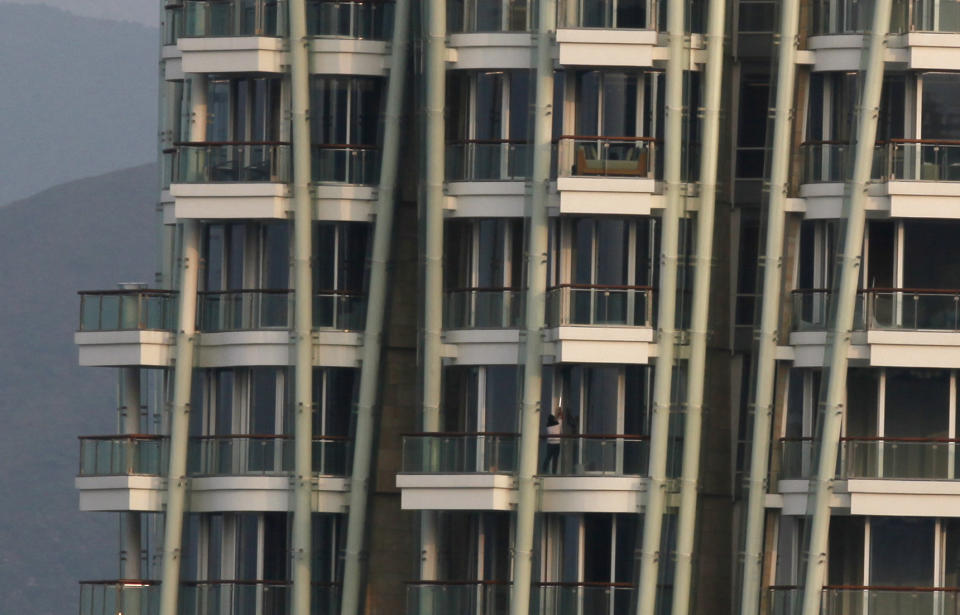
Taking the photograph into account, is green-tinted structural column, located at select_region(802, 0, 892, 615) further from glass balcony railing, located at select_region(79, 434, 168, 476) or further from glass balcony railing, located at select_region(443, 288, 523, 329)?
glass balcony railing, located at select_region(79, 434, 168, 476)

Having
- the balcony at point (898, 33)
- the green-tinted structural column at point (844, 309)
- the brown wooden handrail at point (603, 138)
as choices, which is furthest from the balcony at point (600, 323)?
the balcony at point (898, 33)

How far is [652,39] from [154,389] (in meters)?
16.5

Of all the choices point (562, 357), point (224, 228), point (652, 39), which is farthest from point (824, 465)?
point (224, 228)

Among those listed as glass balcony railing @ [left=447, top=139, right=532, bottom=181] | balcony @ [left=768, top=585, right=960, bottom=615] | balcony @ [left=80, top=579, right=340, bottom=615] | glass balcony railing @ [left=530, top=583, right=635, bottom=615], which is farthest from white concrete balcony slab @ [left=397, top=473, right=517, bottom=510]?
balcony @ [left=768, top=585, right=960, bottom=615]

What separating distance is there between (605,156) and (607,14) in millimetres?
3279

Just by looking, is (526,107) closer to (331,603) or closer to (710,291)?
(710,291)

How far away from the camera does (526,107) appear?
225ft

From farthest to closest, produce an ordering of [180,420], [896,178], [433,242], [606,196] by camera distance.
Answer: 1. [180,420]
2. [433,242]
3. [606,196]
4. [896,178]

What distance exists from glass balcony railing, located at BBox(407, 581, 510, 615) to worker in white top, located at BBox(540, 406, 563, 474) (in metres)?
2.89

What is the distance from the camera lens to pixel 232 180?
69.9 meters

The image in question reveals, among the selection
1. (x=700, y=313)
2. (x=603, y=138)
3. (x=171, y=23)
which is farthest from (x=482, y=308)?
(x=171, y=23)

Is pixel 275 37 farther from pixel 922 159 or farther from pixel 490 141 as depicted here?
pixel 922 159

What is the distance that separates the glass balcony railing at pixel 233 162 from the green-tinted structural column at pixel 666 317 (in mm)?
9576

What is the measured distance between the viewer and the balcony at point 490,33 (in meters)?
68.0
